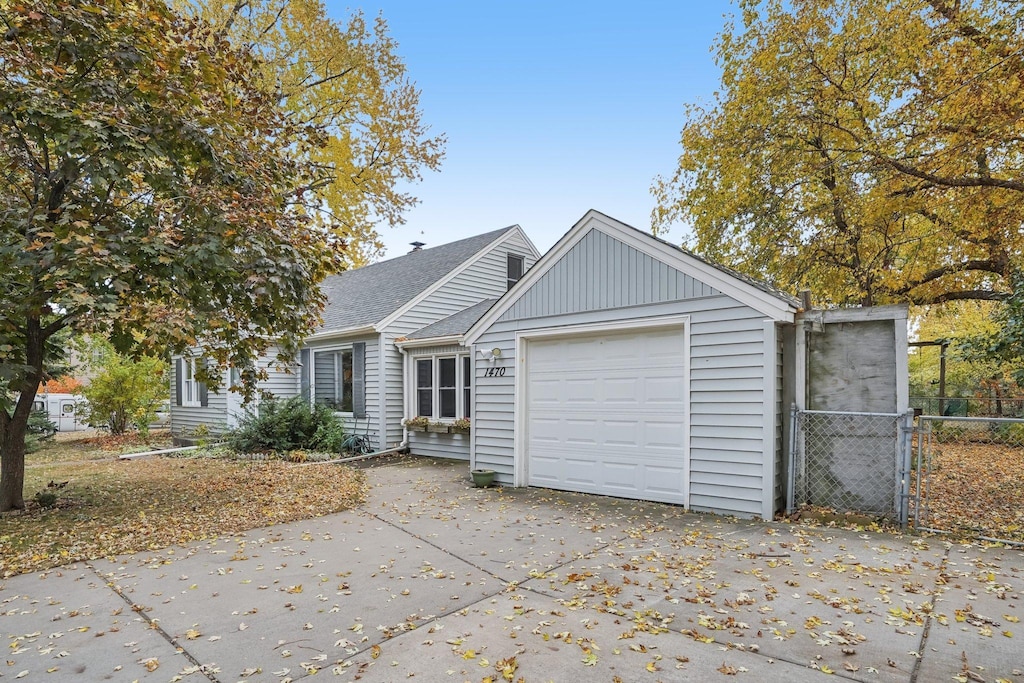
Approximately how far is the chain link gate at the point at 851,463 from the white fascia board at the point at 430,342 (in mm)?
5977

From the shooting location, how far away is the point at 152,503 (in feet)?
23.4

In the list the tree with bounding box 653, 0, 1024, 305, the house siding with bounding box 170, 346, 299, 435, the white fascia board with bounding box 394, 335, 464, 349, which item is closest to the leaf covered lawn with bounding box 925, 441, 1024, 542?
the tree with bounding box 653, 0, 1024, 305

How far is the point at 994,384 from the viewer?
44.8ft

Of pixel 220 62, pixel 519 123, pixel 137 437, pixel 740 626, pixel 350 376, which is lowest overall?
pixel 137 437

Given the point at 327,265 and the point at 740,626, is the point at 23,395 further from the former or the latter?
the point at 740,626

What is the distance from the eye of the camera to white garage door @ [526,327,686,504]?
673cm

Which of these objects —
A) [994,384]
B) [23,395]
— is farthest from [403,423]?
[994,384]

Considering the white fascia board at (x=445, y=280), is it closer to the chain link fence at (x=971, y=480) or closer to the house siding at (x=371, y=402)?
the house siding at (x=371, y=402)

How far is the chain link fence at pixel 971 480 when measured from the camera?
5.38 metres

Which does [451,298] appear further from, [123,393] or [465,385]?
[123,393]

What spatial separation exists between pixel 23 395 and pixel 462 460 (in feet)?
21.7

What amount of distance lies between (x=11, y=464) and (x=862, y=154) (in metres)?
13.6

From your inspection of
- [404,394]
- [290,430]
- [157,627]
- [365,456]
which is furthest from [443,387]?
[157,627]

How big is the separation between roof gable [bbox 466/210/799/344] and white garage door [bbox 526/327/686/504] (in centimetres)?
54
